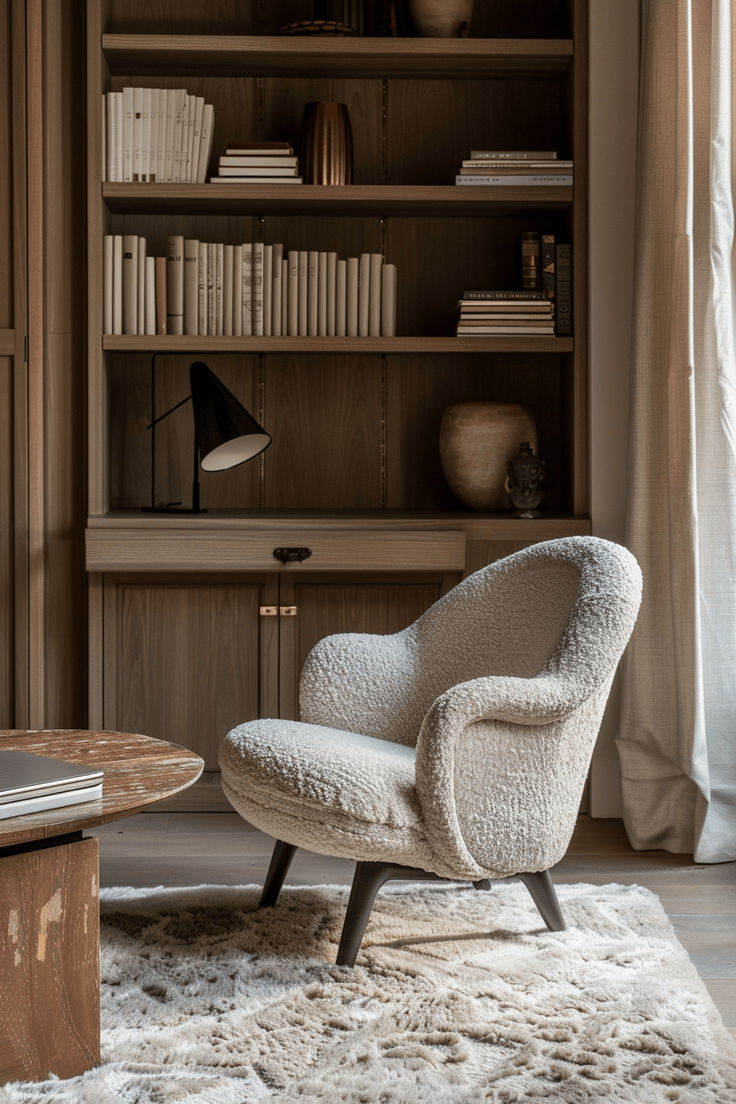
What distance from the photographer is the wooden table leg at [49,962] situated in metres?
1.60

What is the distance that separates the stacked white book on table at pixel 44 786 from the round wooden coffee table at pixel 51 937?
0.01 m

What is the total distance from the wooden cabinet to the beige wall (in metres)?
0.05

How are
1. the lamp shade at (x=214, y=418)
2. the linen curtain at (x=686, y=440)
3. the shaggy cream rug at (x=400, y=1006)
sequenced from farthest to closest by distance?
the lamp shade at (x=214, y=418)
the linen curtain at (x=686, y=440)
the shaggy cream rug at (x=400, y=1006)

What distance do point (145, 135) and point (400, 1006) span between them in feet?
7.54

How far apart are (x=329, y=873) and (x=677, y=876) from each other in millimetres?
779

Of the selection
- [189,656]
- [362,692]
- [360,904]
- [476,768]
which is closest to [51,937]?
[360,904]

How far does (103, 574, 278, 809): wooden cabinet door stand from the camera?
308cm

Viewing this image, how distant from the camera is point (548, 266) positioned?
321 centimetres

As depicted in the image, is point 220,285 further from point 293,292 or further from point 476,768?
point 476,768

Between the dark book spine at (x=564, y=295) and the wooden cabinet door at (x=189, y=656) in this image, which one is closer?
the wooden cabinet door at (x=189, y=656)

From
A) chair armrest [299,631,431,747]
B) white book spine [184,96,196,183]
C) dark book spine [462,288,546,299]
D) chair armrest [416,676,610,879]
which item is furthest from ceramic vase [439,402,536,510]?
chair armrest [416,676,610,879]

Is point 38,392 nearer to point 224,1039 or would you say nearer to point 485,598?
point 485,598

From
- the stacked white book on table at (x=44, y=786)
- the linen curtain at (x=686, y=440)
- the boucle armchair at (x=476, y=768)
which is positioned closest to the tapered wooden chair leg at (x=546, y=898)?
the boucle armchair at (x=476, y=768)

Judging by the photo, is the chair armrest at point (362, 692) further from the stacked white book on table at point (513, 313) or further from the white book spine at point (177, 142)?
the white book spine at point (177, 142)
